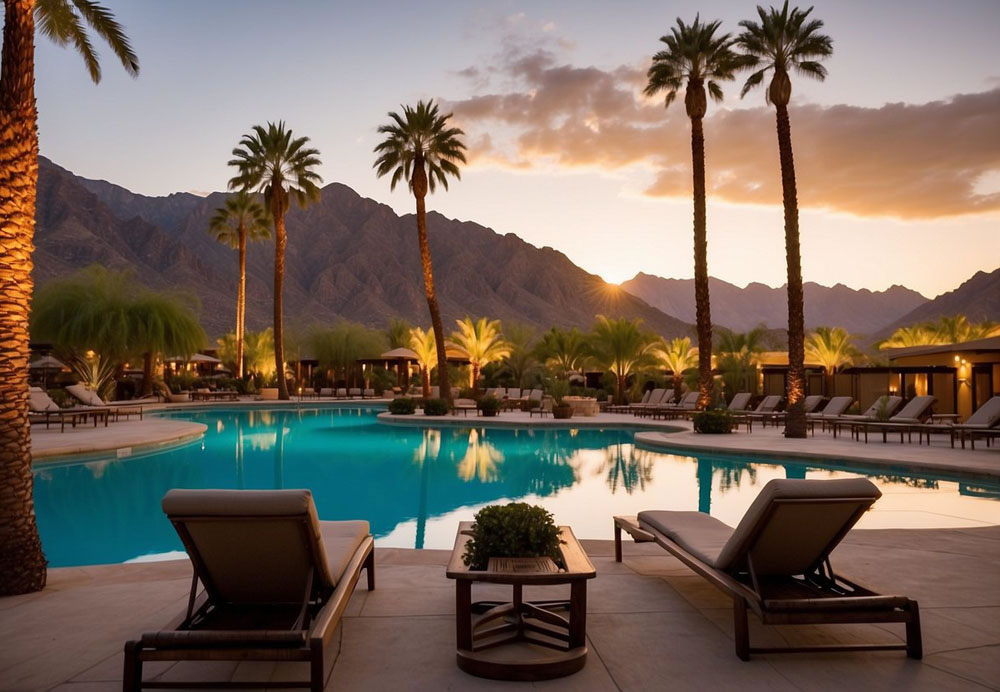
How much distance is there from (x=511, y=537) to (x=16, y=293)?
3.73 m

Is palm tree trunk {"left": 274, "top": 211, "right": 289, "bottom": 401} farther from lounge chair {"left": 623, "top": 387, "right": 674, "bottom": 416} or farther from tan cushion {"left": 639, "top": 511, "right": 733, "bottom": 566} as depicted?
tan cushion {"left": 639, "top": 511, "right": 733, "bottom": 566}

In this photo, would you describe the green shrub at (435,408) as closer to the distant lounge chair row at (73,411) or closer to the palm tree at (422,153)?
the palm tree at (422,153)

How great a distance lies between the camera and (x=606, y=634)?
380 cm

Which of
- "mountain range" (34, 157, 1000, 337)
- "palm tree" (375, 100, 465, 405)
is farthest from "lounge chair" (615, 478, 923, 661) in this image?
"mountain range" (34, 157, 1000, 337)

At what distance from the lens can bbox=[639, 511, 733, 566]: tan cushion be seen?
4.13 m

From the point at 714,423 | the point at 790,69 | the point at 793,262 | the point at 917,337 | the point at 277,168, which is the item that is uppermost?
the point at 277,168

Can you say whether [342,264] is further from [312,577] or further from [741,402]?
[312,577]

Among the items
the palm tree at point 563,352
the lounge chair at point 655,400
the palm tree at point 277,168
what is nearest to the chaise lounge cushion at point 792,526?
the lounge chair at point 655,400

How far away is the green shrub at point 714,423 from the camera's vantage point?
715 inches

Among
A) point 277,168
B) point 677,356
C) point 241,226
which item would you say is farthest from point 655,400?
point 241,226

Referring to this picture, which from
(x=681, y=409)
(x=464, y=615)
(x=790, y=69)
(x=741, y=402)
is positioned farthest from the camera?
(x=681, y=409)

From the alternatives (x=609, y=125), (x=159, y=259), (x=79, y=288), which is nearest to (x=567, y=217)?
(x=609, y=125)

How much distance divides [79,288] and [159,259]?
68.9 m

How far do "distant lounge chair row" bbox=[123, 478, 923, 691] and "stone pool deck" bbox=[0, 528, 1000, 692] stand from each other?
0.17 m
